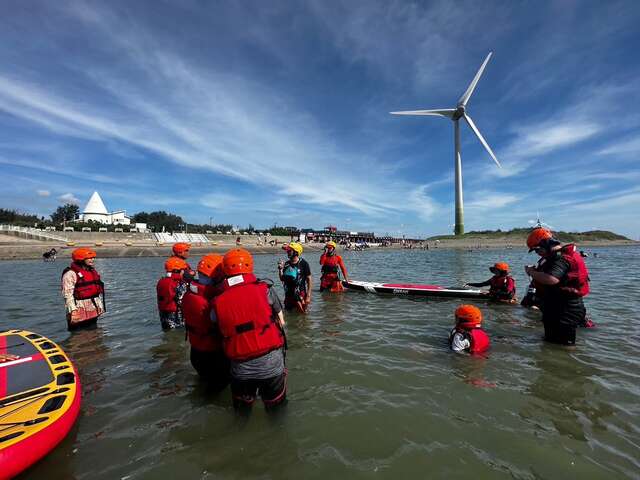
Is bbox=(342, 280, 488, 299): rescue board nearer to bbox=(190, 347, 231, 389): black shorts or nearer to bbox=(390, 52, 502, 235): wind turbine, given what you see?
bbox=(190, 347, 231, 389): black shorts

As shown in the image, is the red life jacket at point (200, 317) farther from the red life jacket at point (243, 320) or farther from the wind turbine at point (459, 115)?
the wind turbine at point (459, 115)

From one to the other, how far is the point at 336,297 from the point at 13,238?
212 feet

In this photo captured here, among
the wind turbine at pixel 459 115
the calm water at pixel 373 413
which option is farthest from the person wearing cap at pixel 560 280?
the wind turbine at pixel 459 115

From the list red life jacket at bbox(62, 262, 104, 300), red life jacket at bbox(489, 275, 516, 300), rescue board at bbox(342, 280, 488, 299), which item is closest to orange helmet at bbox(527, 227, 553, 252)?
red life jacket at bbox(489, 275, 516, 300)

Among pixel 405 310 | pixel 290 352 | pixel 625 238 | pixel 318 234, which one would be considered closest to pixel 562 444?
pixel 290 352

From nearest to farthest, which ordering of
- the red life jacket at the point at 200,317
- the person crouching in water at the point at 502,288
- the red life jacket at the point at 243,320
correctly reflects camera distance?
the red life jacket at the point at 243,320 → the red life jacket at the point at 200,317 → the person crouching in water at the point at 502,288

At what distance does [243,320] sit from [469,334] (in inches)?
220

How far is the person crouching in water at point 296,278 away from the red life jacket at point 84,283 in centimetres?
526

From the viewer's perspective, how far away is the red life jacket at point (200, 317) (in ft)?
15.6

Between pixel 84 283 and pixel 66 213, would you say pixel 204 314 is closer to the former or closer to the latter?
pixel 84 283

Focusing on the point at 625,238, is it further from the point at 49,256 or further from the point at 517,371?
the point at 49,256

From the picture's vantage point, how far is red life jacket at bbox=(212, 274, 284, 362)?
396cm

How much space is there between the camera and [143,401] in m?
5.43


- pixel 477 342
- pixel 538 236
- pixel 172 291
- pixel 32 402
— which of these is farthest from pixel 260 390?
pixel 538 236
